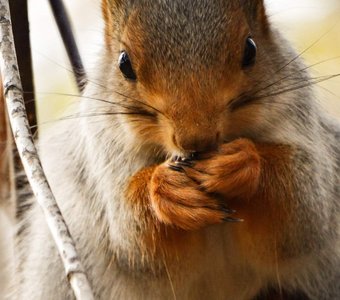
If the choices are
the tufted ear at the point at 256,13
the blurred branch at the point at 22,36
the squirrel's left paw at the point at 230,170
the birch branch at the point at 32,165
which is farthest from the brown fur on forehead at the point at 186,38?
the blurred branch at the point at 22,36

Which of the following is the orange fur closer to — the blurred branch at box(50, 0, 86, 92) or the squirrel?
the squirrel

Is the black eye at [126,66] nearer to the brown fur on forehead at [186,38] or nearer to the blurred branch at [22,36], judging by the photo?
the brown fur on forehead at [186,38]

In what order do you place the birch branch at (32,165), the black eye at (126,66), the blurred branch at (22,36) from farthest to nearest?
the blurred branch at (22,36) → the black eye at (126,66) → the birch branch at (32,165)

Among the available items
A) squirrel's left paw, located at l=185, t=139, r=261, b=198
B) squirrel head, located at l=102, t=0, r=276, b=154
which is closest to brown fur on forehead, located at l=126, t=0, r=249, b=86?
squirrel head, located at l=102, t=0, r=276, b=154

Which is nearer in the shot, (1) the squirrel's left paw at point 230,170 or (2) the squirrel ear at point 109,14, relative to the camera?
(1) the squirrel's left paw at point 230,170

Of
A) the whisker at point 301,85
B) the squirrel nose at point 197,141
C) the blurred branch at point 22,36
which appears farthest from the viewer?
the blurred branch at point 22,36

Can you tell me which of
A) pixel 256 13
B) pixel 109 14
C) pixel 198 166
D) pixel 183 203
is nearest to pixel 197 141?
pixel 198 166

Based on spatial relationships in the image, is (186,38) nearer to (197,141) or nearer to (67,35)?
(197,141)
